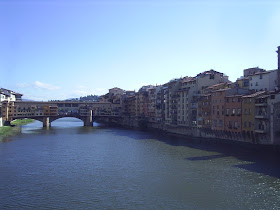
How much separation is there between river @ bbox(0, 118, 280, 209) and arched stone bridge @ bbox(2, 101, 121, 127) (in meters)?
44.6

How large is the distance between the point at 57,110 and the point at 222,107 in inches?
2213

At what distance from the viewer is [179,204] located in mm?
17734

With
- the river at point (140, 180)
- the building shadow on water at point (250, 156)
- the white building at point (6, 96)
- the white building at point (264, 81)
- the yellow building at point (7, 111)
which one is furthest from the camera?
the white building at point (6, 96)

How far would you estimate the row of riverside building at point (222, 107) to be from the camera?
116 feet

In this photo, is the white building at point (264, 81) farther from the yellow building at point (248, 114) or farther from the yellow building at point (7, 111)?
the yellow building at point (7, 111)

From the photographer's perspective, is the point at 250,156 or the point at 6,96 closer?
the point at 250,156

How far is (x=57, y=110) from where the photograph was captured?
8369 centimetres

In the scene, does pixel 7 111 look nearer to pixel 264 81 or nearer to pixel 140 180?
pixel 140 180

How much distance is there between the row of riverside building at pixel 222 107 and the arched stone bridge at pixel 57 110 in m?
21.1

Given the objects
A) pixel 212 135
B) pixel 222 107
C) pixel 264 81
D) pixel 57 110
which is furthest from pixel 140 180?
pixel 57 110

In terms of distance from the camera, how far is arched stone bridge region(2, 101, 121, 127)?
77062mm

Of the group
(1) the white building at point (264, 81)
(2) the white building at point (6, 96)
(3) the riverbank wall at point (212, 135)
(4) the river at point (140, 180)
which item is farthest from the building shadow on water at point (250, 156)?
(2) the white building at point (6, 96)

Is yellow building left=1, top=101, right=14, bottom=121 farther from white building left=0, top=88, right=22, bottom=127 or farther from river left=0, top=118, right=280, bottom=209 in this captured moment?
river left=0, top=118, right=280, bottom=209

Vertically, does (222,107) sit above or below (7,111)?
above
